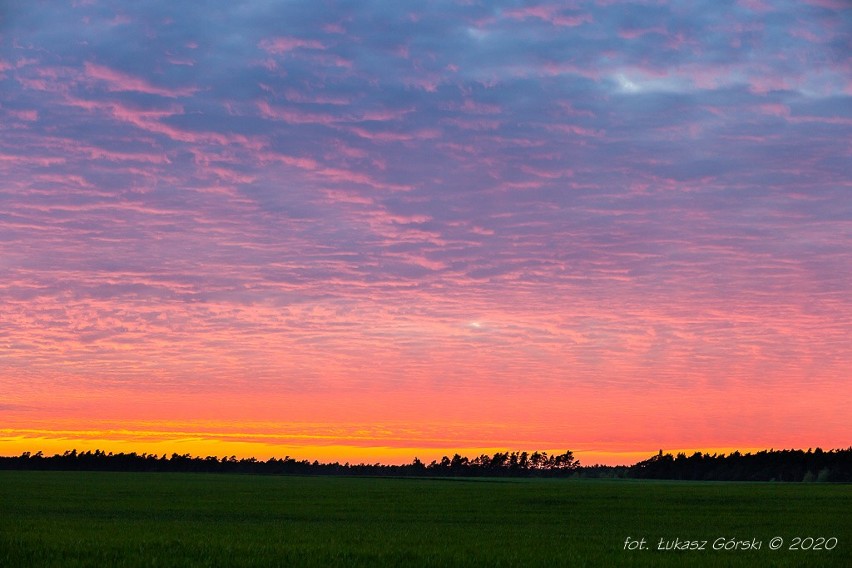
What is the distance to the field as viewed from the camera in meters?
24.6

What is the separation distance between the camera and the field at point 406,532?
24.6 metres

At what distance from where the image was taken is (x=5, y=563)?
2317cm

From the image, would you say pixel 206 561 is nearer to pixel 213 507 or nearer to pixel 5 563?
pixel 5 563

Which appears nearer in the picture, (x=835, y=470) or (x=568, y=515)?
(x=568, y=515)

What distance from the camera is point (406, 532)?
113 ft

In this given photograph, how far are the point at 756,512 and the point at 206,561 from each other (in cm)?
3837

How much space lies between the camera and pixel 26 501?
2422 inches

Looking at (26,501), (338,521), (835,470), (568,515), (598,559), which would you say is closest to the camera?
(598,559)

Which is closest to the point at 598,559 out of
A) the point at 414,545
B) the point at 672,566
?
the point at 672,566

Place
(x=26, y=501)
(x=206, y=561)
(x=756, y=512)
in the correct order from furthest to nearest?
(x=26, y=501)
(x=756, y=512)
(x=206, y=561)

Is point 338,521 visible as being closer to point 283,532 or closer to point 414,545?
point 283,532

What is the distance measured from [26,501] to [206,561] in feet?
147

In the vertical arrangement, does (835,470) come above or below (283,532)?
above

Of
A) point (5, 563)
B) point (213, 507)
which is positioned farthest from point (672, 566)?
point (213, 507)
